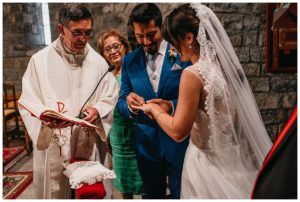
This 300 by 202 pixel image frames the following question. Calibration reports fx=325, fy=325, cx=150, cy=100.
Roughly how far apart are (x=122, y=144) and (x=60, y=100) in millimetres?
550

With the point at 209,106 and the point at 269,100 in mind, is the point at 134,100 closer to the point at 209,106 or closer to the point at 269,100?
the point at 209,106

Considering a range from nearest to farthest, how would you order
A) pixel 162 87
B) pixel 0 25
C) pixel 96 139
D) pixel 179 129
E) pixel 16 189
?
pixel 179 129
pixel 0 25
pixel 162 87
pixel 96 139
pixel 16 189

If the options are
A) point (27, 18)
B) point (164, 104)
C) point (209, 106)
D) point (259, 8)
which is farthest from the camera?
point (27, 18)

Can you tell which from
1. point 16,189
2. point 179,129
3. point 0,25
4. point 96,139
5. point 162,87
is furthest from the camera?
point 16,189

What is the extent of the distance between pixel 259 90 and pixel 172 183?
1.64 metres

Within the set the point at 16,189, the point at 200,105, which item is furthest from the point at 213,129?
the point at 16,189

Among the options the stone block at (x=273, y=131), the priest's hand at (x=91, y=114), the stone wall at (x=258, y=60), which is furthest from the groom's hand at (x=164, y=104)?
the stone block at (x=273, y=131)

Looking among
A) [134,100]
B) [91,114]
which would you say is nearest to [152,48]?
[134,100]

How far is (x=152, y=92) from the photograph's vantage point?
202 centimetres

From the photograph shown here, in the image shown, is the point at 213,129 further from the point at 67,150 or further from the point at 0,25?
the point at 0,25

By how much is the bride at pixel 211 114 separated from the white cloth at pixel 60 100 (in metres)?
0.41

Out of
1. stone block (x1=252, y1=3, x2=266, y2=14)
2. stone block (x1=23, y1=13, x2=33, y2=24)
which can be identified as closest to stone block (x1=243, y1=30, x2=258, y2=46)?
Answer: stone block (x1=252, y1=3, x2=266, y2=14)

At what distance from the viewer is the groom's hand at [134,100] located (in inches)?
76.9

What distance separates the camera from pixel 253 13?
3.10 metres
